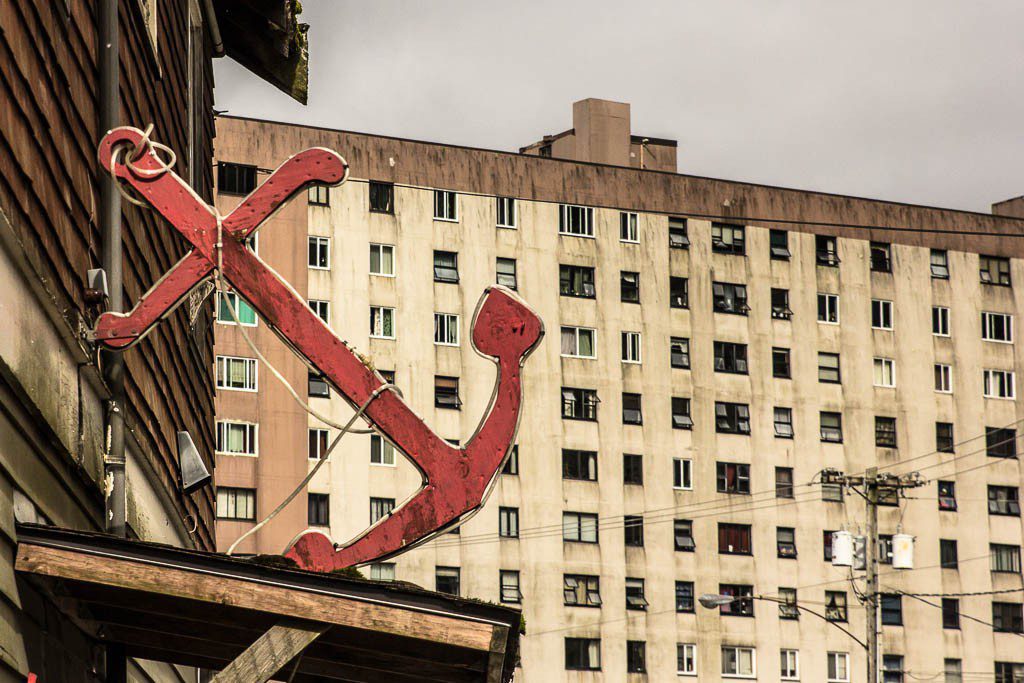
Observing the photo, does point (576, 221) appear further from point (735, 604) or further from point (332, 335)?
point (332, 335)

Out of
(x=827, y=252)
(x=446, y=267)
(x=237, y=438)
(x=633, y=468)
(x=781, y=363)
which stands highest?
(x=827, y=252)

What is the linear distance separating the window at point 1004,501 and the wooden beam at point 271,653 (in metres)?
70.0

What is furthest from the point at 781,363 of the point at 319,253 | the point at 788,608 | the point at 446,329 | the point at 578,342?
the point at 319,253

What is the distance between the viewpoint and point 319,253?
6378 cm

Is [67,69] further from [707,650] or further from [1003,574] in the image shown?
[1003,574]

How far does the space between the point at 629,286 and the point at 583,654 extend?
14.2 m

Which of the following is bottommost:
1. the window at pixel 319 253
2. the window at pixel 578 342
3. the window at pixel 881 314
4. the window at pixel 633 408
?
the window at pixel 633 408

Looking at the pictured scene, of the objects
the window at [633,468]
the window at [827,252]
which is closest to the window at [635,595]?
the window at [633,468]

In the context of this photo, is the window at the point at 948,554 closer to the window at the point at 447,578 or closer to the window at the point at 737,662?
the window at the point at 737,662

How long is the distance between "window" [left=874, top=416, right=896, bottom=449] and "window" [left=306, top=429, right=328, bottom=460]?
75.5 ft

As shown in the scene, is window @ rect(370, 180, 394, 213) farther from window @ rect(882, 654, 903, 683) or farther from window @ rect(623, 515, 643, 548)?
window @ rect(882, 654, 903, 683)

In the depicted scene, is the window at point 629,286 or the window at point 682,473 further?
the window at point 629,286

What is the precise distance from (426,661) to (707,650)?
60398 millimetres

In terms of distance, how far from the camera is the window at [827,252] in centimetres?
7250
